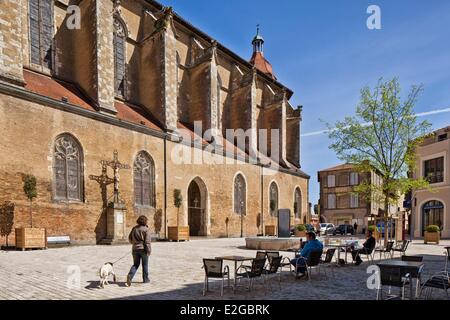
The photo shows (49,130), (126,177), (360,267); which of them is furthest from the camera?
(126,177)

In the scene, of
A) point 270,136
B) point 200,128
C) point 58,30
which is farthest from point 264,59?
point 58,30

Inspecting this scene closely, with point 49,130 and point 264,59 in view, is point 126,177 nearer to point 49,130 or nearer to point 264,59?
point 49,130

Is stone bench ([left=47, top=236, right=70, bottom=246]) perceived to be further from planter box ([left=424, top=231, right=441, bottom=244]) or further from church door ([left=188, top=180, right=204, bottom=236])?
planter box ([left=424, top=231, right=441, bottom=244])

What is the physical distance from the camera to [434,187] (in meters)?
27.0

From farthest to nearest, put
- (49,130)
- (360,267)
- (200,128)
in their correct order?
(200,128)
(49,130)
(360,267)

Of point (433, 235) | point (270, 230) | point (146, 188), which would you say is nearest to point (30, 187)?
point (146, 188)

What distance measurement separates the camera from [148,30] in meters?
22.4

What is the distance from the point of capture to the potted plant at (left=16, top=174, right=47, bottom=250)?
1226cm

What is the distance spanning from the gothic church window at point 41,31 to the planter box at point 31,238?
8971 mm

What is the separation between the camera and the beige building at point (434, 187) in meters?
26.3

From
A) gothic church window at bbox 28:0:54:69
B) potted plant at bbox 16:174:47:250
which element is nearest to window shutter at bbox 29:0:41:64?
gothic church window at bbox 28:0:54:69

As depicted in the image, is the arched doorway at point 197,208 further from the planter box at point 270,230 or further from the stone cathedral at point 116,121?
the planter box at point 270,230

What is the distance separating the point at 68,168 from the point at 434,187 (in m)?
27.0

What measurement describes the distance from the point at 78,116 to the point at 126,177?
3.87 metres
